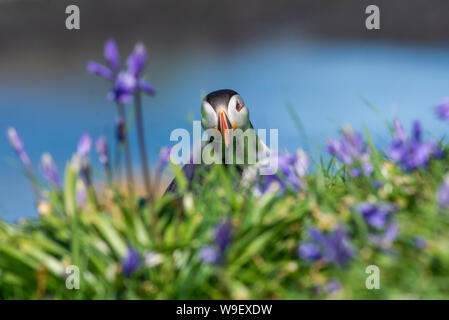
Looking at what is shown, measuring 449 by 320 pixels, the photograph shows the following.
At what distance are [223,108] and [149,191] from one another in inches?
92.4

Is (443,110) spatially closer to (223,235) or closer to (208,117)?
(223,235)

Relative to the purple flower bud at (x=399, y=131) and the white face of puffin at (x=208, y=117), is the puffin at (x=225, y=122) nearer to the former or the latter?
the white face of puffin at (x=208, y=117)

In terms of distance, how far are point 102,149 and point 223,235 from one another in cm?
74

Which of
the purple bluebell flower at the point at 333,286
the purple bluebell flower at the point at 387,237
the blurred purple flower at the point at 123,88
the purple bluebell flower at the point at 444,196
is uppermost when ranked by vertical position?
the blurred purple flower at the point at 123,88

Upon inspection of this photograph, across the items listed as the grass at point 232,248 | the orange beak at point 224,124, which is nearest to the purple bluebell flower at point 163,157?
the grass at point 232,248

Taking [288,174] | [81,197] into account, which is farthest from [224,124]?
[81,197]

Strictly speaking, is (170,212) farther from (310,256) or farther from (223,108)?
(223,108)

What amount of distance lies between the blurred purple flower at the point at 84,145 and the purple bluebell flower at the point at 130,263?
487mm

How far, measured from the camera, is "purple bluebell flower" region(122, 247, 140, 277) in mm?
2307

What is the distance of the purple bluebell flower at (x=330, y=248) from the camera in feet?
7.00

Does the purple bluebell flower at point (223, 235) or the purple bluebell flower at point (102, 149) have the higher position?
the purple bluebell flower at point (102, 149)

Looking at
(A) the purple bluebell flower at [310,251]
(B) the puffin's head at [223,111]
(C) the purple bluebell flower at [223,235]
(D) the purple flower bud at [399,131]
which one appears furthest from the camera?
(B) the puffin's head at [223,111]

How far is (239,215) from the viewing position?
267 centimetres

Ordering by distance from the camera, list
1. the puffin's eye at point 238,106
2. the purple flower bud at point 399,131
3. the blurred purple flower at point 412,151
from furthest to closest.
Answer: the puffin's eye at point 238,106 < the purple flower bud at point 399,131 < the blurred purple flower at point 412,151
